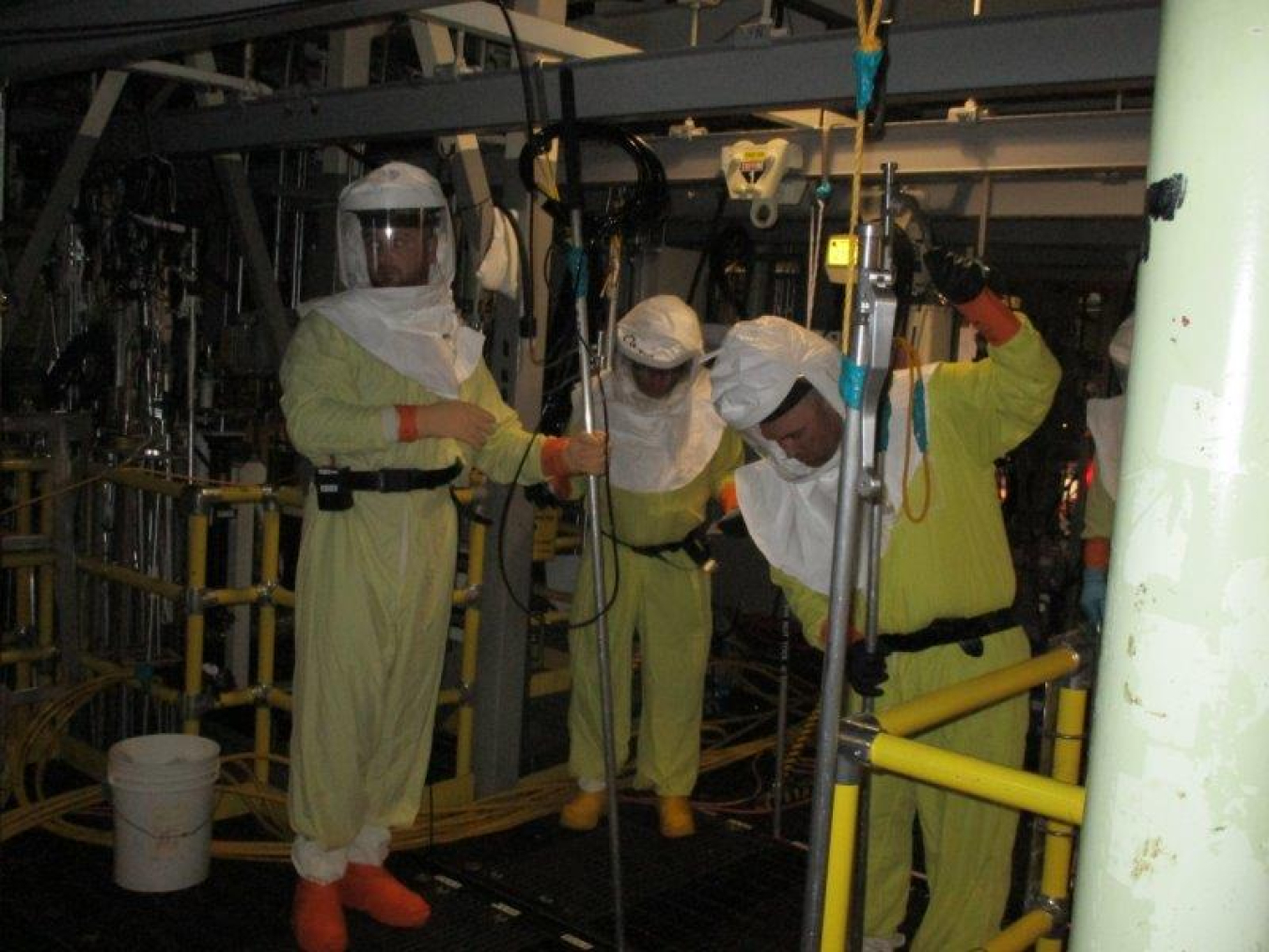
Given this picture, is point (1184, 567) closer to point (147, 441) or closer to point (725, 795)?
point (725, 795)

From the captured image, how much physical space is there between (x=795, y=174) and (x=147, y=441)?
2769 mm

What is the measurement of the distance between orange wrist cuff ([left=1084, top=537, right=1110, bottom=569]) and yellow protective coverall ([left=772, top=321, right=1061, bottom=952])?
152 centimetres

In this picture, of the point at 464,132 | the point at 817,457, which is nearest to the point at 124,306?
the point at 464,132

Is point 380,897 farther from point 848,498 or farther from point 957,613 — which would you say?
point 848,498

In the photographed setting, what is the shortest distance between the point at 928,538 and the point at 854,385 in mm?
1167

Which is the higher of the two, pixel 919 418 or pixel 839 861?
pixel 919 418

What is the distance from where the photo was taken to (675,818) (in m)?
4.37

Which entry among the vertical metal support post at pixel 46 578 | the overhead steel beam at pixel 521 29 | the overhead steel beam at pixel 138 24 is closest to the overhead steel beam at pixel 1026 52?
the overhead steel beam at pixel 521 29

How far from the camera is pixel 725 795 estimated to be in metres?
4.90

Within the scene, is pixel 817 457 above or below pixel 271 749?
above

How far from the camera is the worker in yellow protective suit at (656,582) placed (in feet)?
14.1

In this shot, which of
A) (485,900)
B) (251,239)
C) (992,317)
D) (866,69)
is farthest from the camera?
(251,239)

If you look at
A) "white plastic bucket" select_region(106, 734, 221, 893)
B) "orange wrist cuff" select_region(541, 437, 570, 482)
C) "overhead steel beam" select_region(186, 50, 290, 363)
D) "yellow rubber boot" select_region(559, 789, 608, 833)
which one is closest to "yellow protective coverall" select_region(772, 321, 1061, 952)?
"orange wrist cuff" select_region(541, 437, 570, 482)

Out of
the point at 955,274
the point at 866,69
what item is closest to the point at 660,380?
the point at 955,274
